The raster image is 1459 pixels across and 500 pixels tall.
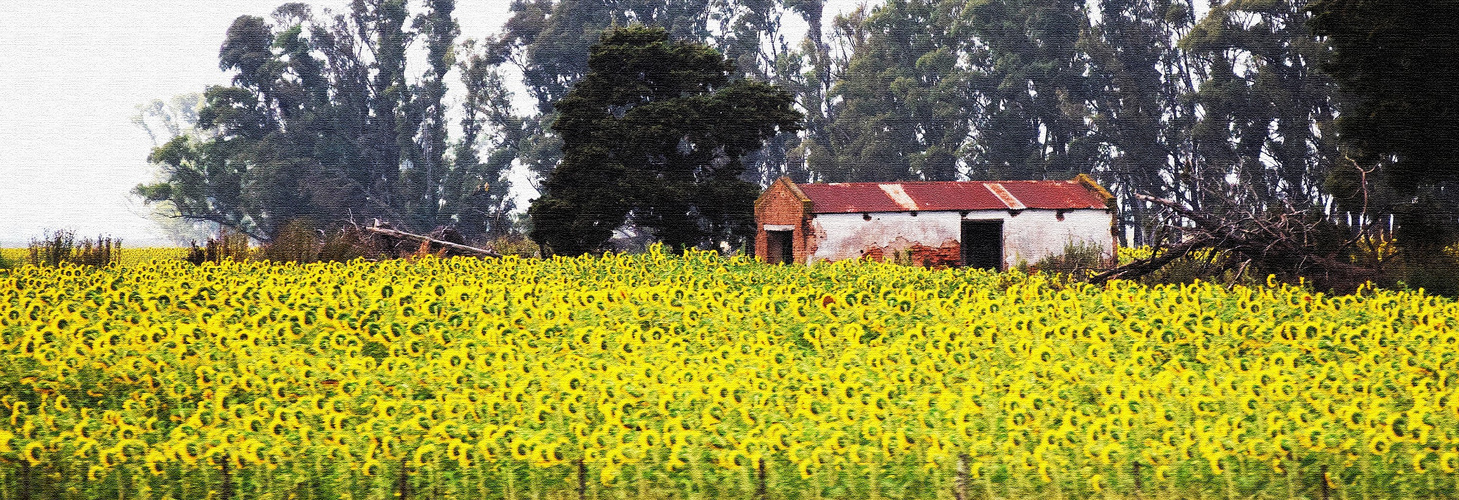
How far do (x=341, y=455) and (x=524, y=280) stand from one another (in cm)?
924

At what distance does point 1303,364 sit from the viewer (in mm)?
9547

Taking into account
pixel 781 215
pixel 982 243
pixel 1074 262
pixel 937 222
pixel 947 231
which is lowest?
pixel 1074 262

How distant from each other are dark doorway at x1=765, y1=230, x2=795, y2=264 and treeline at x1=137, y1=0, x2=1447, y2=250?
18.8m

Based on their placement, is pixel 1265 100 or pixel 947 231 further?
pixel 1265 100

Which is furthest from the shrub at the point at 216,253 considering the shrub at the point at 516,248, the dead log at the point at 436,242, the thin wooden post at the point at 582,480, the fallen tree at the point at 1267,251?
the thin wooden post at the point at 582,480

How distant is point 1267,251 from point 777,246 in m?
14.1

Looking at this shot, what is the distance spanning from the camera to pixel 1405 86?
19.1m

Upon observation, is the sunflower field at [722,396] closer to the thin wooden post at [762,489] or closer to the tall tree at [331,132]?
the thin wooden post at [762,489]

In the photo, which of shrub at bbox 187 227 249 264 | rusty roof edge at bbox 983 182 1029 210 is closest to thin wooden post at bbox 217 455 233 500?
shrub at bbox 187 227 249 264

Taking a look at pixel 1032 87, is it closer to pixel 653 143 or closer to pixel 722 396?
pixel 653 143

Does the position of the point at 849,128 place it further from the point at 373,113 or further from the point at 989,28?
A: the point at 373,113

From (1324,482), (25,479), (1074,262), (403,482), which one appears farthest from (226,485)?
(1074,262)

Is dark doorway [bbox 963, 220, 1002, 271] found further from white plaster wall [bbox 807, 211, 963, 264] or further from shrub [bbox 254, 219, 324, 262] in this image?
shrub [bbox 254, 219, 324, 262]

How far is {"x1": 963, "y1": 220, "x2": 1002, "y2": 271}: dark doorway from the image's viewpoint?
27.9 metres
